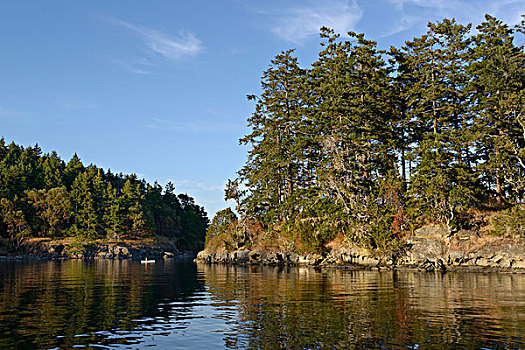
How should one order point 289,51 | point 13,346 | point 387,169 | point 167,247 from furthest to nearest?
point 167,247
point 289,51
point 387,169
point 13,346

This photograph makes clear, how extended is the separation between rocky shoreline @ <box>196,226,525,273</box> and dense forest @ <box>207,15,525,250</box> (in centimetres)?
127

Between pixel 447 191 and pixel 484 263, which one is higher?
pixel 447 191

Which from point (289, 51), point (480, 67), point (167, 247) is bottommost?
point (167, 247)

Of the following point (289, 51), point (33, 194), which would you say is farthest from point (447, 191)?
point (33, 194)

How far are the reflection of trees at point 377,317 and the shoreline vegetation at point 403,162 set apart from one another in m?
→ 18.7

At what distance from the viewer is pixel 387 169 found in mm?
51875

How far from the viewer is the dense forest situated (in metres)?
44.4

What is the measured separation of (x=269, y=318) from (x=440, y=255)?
1274 inches

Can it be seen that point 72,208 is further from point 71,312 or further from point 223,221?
point 71,312

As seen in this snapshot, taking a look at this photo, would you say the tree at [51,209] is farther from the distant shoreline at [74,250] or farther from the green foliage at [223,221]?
the green foliage at [223,221]

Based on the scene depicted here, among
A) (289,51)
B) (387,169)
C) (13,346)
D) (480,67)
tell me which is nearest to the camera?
(13,346)

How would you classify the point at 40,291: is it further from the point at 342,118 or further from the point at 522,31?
the point at 522,31

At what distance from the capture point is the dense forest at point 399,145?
4438 cm

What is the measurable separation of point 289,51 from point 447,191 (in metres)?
35.1
